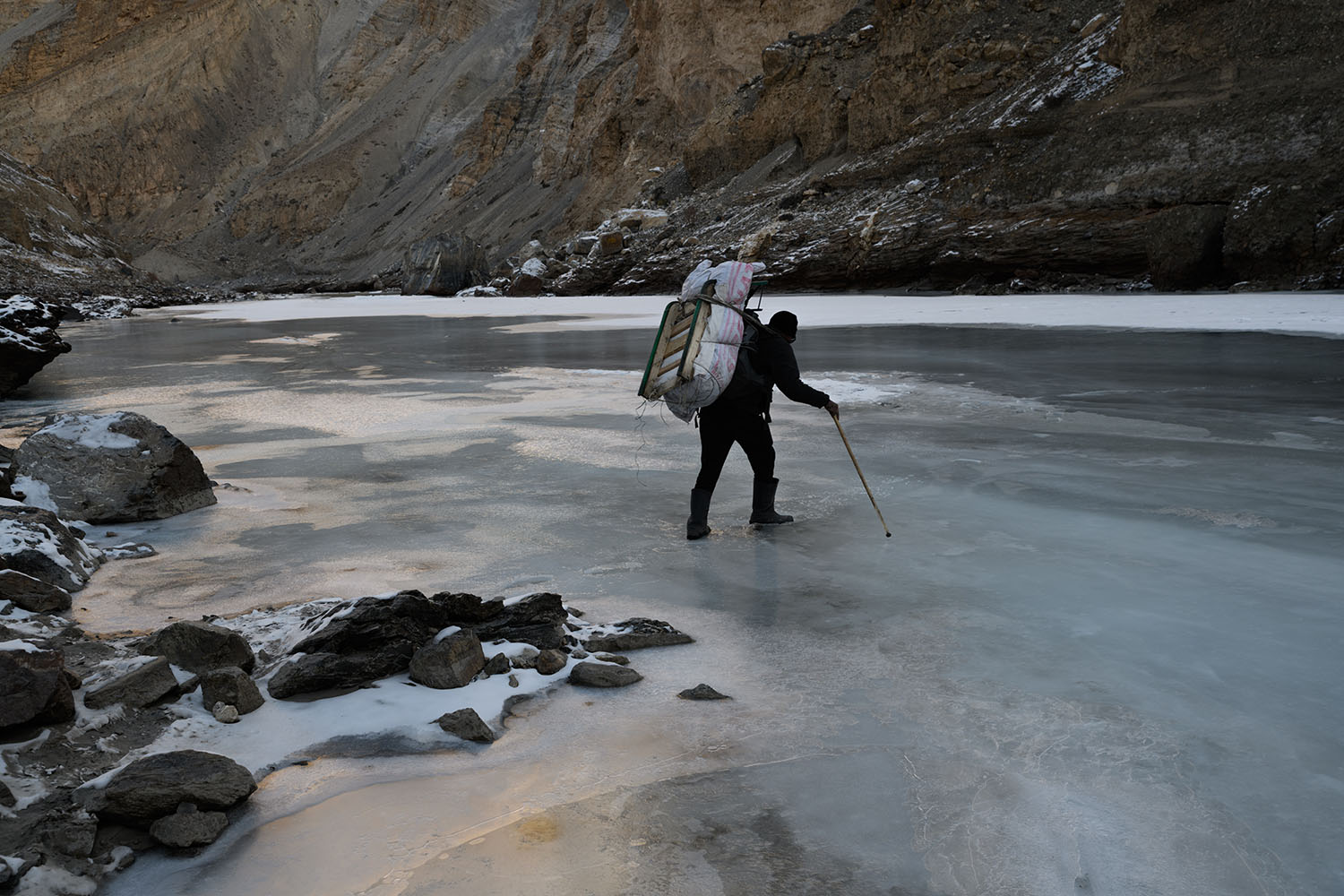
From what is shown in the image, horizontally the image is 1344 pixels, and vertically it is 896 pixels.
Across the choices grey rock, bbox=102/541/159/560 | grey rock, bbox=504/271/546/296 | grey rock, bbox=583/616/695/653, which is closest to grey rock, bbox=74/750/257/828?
grey rock, bbox=583/616/695/653

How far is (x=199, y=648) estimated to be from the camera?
3.23 m

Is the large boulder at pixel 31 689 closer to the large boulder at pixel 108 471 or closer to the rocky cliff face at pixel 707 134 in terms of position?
the large boulder at pixel 108 471

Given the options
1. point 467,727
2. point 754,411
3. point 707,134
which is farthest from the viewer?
point 707,134

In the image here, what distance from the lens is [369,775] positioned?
2705mm

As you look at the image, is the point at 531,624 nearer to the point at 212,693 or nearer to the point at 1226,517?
the point at 212,693

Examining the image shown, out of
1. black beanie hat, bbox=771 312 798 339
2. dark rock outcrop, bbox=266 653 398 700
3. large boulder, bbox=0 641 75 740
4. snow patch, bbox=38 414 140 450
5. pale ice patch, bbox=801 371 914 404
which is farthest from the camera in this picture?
pale ice patch, bbox=801 371 914 404

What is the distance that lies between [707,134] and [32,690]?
36.5 metres

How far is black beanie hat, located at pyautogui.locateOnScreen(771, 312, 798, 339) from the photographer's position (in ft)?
16.2

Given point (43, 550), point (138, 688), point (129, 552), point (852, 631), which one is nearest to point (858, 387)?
point (852, 631)

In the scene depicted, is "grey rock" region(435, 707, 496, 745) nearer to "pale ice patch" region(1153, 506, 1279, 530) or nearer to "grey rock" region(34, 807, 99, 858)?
"grey rock" region(34, 807, 99, 858)

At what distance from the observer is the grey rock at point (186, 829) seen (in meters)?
2.37

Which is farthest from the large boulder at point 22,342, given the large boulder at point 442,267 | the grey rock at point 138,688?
the large boulder at point 442,267

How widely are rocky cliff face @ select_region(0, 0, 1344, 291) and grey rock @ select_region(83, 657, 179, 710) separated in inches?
739

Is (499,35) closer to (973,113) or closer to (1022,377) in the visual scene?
(973,113)
